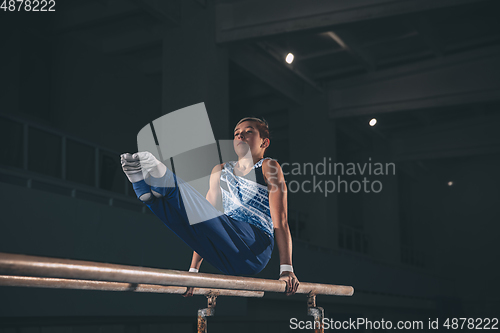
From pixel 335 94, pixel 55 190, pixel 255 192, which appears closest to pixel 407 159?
pixel 335 94

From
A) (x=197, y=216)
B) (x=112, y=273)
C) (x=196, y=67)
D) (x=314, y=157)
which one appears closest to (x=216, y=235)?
(x=197, y=216)

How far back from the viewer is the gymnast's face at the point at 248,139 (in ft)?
10.1

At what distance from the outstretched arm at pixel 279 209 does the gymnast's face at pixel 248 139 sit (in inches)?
5.1

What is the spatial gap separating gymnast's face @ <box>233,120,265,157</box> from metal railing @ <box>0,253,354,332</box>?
81 cm

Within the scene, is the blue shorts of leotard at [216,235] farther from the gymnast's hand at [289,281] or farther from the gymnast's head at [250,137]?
the gymnast's head at [250,137]

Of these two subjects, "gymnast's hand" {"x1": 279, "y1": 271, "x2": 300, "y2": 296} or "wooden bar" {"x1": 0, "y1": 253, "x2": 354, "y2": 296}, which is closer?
"wooden bar" {"x1": 0, "y1": 253, "x2": 354, "y2": 296}

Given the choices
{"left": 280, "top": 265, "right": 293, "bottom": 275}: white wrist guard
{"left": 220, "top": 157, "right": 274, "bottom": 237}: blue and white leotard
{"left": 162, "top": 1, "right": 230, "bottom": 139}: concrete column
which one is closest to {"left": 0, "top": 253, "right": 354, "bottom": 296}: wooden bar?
{"left": 280, "top": 265, "right": 293, "bottom": 275}: white wrist guard

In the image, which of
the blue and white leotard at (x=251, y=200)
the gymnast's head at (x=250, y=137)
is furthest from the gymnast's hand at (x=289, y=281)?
the gymnast's head at (x=250, y=137)

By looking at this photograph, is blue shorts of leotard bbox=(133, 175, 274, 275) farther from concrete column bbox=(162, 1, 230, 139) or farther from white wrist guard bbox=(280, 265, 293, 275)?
concrete column bbox=(162, 1, 230, 139)

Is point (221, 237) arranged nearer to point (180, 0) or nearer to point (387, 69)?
point (180, 0)

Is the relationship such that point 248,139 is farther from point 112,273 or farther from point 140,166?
point 112,273

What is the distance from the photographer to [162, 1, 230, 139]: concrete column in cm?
816

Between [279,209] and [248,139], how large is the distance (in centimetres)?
47

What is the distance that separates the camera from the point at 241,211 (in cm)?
300
